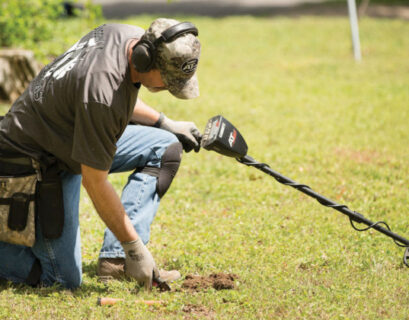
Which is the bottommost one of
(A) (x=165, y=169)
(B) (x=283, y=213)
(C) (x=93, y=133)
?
(B) (x=283, y=213)

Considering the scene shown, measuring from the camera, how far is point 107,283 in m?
3.48

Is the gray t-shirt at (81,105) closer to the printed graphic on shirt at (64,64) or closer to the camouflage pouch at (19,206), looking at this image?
the printed graphic on shirt at (64,64)

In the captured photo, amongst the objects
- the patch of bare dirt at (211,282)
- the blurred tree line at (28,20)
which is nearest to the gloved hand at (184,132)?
the patch of bare dirt at (211,282)

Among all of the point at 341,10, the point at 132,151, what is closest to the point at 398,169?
the point at 132,151

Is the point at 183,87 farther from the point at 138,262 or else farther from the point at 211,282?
the point at 211,282

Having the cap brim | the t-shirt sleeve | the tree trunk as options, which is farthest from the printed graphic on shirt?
the tree trunk

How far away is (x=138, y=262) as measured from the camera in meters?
3.22

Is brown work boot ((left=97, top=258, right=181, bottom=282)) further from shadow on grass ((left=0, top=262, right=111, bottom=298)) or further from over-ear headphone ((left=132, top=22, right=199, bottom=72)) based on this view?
over-ear headphone ((left=132, top=22, right=199, bottom=72))

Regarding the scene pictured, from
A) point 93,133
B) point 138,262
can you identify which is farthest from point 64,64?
point 138,262

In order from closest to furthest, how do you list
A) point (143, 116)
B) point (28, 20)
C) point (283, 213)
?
point (143, 116)
point (283, 213)
point (28, 20)

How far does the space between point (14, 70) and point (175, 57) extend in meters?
5.23

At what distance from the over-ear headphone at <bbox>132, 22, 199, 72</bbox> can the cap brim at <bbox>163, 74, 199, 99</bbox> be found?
0.47ft

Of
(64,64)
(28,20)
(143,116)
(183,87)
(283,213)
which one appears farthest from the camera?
(28,20)

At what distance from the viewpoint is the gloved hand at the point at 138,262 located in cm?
319
